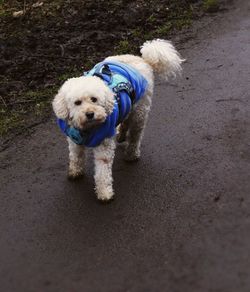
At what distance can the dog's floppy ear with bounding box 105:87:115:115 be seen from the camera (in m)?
4.43

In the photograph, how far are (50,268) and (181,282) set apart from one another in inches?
39.5

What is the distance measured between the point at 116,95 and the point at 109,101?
0.92 ft

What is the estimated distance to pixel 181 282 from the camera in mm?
3768

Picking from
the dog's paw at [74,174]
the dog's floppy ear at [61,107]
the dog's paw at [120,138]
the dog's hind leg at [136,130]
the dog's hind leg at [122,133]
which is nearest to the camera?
the dog's floppy ear at [61,107]

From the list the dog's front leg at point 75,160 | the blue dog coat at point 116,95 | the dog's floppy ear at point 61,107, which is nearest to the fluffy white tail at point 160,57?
the blue dog coat at point 116,95

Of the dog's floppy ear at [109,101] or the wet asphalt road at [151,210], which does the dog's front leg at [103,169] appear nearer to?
the wet asphalt road at [151,210]

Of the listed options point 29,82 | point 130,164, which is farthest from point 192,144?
point 29,82

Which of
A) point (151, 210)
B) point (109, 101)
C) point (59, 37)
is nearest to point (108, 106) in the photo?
→ point (109, 101)

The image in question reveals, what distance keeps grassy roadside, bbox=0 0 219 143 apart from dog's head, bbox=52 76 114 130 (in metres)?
1.80

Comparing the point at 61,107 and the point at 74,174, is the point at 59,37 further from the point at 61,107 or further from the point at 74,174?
the point at 61,107

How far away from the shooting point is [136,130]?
5387mm

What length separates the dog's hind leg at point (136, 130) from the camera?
5305mm

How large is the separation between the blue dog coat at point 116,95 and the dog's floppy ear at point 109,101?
0.34 ft

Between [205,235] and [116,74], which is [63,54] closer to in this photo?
[116,74]
